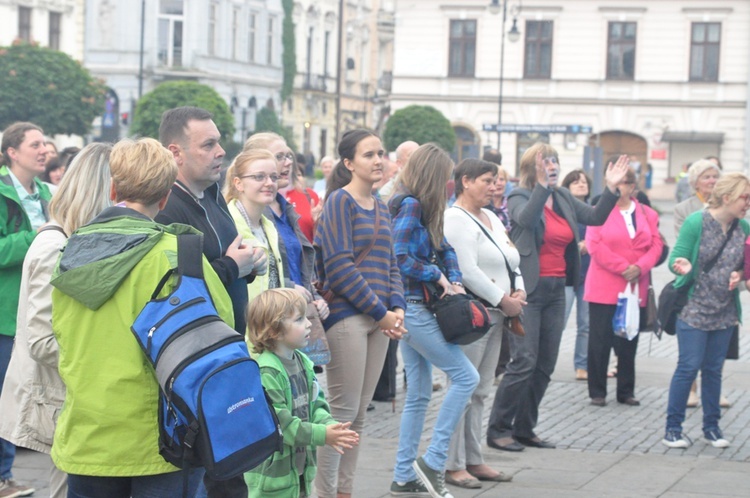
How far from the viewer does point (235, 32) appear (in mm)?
61812

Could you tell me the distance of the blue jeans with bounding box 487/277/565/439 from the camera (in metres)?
8.25

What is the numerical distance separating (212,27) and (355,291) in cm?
5498

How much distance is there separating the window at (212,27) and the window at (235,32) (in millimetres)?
1798

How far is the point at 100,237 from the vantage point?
153 inches

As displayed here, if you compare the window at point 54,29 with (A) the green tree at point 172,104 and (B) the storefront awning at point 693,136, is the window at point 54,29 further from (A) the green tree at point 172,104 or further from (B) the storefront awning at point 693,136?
(B) the storefront awning at point 693,136

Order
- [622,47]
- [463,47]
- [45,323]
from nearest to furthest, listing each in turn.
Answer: [45,323] < [622,47] < [463,47]

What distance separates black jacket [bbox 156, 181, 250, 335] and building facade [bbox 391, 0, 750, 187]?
46.8m

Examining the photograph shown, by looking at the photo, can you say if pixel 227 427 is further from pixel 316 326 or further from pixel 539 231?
pixel 539 231

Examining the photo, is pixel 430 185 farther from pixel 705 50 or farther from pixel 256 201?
pixel 705 50

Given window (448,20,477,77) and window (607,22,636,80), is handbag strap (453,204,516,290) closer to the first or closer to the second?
window (607,22,636,80)

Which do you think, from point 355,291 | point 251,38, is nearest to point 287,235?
point 355,291

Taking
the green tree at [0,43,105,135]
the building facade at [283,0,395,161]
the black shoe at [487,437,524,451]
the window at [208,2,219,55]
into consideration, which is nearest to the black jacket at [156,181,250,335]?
the black shoe at [487,437,524,451]

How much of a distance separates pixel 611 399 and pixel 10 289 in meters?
5.48

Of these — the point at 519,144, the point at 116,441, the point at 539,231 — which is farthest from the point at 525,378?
the point at 519,144
